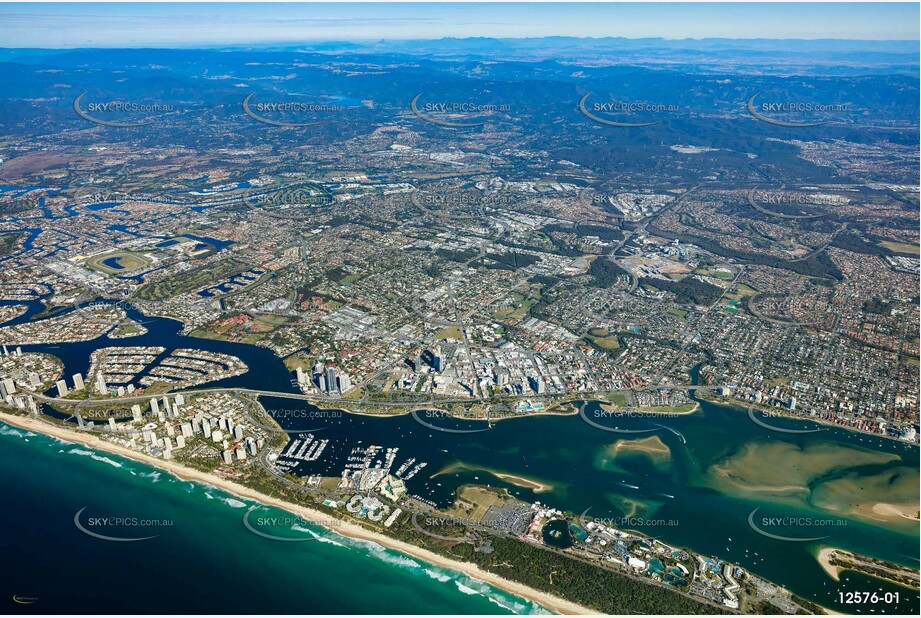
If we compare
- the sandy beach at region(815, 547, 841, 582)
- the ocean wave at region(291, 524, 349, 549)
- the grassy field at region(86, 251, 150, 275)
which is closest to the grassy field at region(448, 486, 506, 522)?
the ocean wave at region(291, 524, 349, 549)

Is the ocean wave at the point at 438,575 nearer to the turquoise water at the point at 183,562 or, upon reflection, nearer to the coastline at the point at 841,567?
the turquoise water at the point at 183,562


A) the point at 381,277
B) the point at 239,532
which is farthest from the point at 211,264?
the point at 239,532

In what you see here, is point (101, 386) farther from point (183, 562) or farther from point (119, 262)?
point (119, 262)

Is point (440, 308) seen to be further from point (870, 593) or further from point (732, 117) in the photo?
point (732, 117)

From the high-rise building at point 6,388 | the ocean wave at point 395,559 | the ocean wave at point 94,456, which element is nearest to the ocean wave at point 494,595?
the ocean wave at point 395,559

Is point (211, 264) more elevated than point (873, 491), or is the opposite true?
point (211, 264)

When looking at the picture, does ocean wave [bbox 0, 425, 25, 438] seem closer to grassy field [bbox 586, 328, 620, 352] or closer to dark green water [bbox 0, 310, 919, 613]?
dark green water [bbox 0, 310, 919, 613]

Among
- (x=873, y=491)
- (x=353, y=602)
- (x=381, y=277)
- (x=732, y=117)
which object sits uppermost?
(x=732, y=117)
